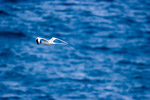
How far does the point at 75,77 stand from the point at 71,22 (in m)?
8.07

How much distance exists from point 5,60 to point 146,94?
769cm

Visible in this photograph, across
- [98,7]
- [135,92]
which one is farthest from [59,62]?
[98,7]

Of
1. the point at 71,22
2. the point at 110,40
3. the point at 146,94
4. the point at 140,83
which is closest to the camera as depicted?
the point at 146,94

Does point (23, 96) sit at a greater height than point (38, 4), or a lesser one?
lesser

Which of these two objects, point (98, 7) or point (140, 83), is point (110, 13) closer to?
point (98, 7)

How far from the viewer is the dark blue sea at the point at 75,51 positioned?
55.5ft

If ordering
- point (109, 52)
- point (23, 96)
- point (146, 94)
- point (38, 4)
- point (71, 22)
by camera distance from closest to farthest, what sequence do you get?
point (23, 96), point (146, 94), point (109, 52), point (71, 22), point (38, 4)

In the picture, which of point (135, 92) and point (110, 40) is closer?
point (135, 92)

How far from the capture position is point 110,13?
26547 mm

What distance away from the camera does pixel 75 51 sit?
20562 mm

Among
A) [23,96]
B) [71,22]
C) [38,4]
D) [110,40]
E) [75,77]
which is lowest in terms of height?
[23,96]

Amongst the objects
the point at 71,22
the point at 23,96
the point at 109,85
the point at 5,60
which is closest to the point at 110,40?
the point at 71,22

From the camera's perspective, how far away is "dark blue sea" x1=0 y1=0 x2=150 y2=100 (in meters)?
16.9

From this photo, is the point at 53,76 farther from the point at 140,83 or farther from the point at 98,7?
the point at 98,7
